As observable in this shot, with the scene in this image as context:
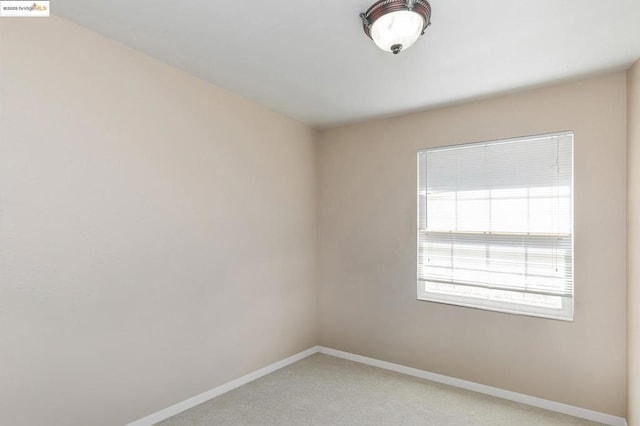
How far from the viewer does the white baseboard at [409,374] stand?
2.56 metres

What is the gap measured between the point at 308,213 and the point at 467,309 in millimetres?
1928

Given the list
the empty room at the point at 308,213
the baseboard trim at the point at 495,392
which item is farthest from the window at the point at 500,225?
the baseboard trim at the point at 495,392

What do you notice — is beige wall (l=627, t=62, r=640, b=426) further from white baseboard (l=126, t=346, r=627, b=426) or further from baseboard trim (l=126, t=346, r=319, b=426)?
baseboard trim (l=126, t=346, r=319, b=426)

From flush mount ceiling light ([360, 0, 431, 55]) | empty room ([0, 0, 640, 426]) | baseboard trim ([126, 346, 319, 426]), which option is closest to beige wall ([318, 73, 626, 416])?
empty room ([0, 0, 640, 426])

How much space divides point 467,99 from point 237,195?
2.24 metres

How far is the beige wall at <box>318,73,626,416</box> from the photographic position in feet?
Result: 8.52

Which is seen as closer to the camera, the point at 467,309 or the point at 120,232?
the point at 120,232

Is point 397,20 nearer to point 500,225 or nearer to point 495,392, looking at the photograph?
point 500,225

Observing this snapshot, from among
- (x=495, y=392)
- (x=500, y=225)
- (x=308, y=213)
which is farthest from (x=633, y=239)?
(x=308, y=213)

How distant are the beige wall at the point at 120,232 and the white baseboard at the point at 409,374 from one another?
79mm

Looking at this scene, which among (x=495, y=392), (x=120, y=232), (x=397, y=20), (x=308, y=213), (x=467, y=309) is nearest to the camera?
(x=397, y=20)

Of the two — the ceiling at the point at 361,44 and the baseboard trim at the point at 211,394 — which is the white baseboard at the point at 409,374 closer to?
the baseboard trim at the point at 211,394

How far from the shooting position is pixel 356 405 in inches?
112

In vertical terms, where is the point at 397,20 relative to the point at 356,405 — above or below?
above
